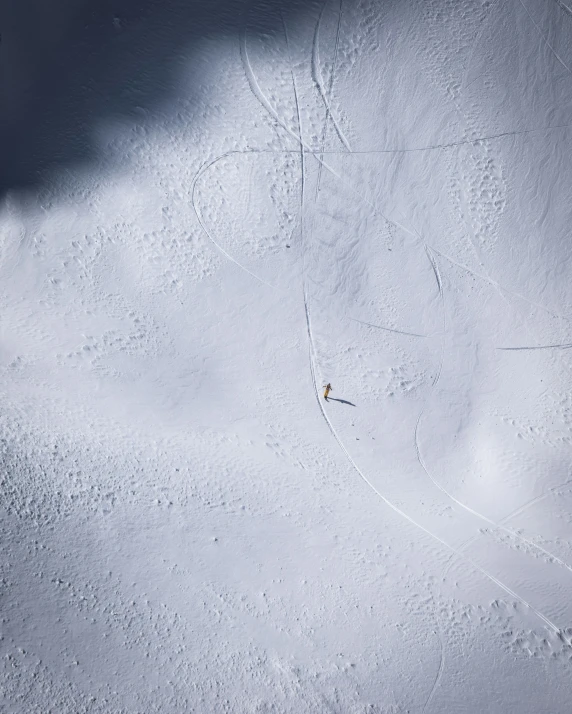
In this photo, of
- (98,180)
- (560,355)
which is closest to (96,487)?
(98,180)

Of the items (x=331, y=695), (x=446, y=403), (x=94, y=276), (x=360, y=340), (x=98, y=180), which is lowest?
(x=331, y=695)

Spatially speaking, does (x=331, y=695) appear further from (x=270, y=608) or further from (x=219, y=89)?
(x=219, y=89)

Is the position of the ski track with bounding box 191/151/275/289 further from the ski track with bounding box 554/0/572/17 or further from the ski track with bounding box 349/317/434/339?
the ski track with bounding box 554/0/572/17

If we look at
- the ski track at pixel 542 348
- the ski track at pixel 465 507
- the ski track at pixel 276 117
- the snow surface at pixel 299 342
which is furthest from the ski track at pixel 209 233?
the ski track at pixel 542 348

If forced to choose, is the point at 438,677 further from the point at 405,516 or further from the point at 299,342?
the point at 299,342

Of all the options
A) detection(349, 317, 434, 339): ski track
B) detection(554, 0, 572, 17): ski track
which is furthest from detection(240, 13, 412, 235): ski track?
detection(554, 0, 572, 17): ski track

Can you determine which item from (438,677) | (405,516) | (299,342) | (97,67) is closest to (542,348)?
(405,516)

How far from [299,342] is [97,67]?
4.47 metres

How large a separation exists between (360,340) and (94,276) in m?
3.47

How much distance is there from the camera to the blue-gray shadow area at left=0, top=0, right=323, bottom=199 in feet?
23.4

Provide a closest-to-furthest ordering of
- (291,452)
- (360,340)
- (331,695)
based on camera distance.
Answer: (331,695) → (291,452) → (360,340)

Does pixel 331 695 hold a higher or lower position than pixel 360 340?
lower

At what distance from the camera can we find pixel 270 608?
19.6 feet

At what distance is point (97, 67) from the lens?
716 centimetres
